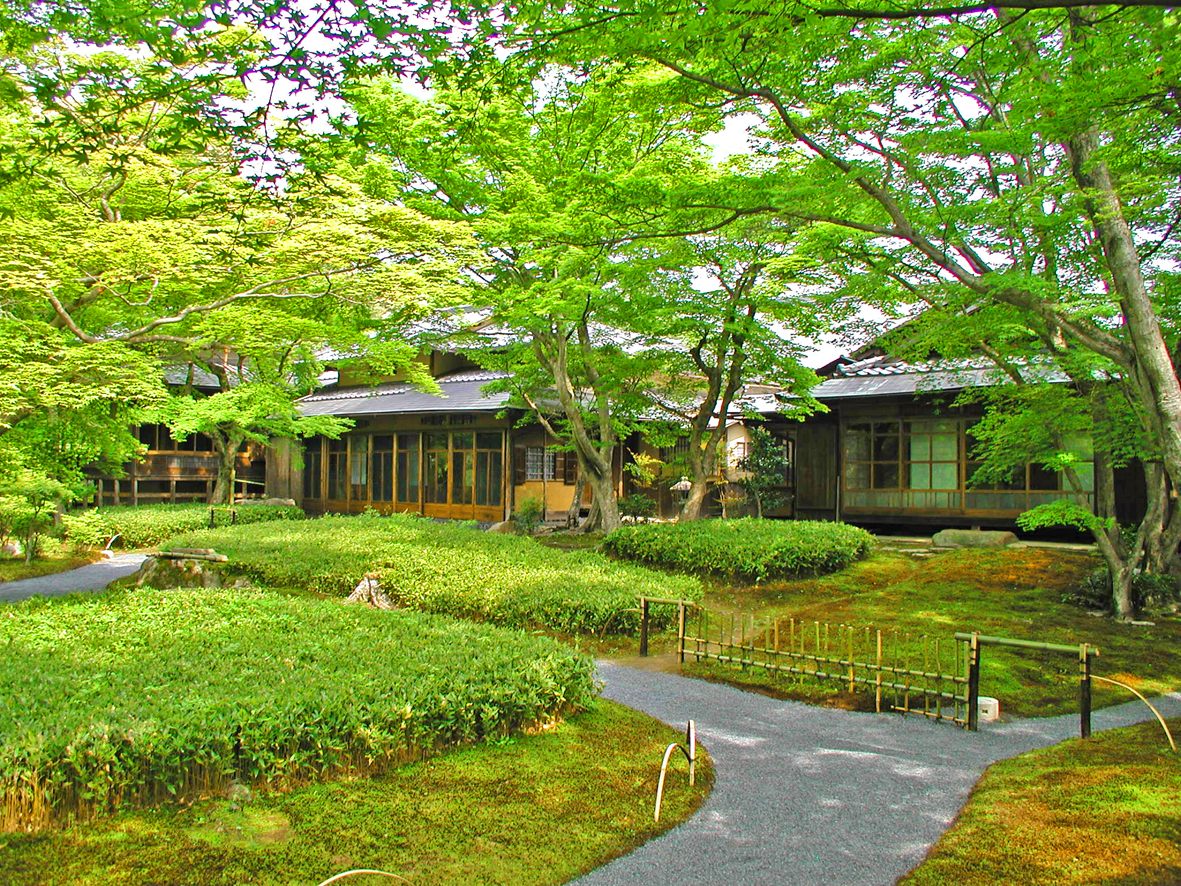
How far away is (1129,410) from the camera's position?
10.6 metres

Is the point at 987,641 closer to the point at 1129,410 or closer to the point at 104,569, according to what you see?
the point at 1129,410

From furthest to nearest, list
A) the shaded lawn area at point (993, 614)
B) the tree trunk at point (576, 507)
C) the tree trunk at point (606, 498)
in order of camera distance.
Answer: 1. the tree trunk at point (576, 507)
2. the tree trunk at point (606, 498)
3. the shaded lawn area at point (993, 614)

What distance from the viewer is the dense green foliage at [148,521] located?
15.8 metres

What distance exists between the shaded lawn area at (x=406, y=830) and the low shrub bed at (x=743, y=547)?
7763 mm

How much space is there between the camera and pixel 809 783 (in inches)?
205

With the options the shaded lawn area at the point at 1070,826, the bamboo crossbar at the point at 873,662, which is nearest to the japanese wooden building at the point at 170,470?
the bamboo crossbar at the point at 873,662

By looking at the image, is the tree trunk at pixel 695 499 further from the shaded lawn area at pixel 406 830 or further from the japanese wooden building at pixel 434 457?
the shaded lawn area at pixel 406 830

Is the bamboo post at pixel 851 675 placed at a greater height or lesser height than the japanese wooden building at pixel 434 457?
lesser

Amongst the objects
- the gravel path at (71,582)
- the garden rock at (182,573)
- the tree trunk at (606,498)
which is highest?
the tree trunk at (606,498)

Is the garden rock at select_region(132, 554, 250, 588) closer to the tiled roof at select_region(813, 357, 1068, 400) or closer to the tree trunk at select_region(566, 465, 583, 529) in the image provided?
the tree trunk at select_region(566, 465, 583, 529)

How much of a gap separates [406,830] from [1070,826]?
343 cm

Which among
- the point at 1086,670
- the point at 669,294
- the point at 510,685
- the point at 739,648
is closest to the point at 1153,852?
the point at 1086,670

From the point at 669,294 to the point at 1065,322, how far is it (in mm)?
8384

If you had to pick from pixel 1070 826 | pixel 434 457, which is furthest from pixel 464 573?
pixel 434 457
